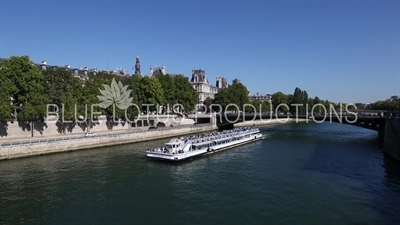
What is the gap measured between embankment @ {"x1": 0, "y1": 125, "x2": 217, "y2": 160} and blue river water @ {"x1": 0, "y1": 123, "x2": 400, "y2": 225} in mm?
1406

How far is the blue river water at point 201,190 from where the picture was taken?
19656 millimetres

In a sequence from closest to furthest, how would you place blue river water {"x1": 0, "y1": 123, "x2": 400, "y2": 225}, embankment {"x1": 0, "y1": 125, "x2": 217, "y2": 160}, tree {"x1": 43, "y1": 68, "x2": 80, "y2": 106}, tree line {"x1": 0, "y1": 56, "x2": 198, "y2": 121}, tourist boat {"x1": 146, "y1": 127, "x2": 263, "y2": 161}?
blue river water {"x1": 0, "y1": 123, "x2": 400, "y2": 225} < embankment {"x1": 0, "y1": 125, "x2": 217, "y2": 160} < tourist boat {"x1": 146, "y1": 127, "x2": 263, "y2": 161} < tree line {"x1": 0, "y1": 56, "x2": 198, "y2": 121} < tree {"x1": 43, "y1": 68, "x2": 80, "y2": 106}

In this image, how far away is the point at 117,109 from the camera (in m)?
60.5

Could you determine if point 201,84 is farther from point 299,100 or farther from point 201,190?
point 201,190

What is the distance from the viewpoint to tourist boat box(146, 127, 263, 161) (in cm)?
3688

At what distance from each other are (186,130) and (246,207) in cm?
4803

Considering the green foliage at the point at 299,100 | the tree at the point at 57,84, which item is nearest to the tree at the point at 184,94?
the tree at the point at 57,84

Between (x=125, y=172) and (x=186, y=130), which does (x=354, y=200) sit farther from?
(x=186, y=130)

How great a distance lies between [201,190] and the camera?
25.3 m

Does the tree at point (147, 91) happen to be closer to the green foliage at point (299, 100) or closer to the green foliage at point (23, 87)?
the green foliage at point (23, 87)

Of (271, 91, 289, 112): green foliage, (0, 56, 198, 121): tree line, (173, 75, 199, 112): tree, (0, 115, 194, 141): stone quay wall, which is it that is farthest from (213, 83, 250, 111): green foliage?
(271, 91, 289, 112): green foliage

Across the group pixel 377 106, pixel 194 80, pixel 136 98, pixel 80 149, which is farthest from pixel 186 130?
pixel 377 106

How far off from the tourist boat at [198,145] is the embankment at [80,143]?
1105cm

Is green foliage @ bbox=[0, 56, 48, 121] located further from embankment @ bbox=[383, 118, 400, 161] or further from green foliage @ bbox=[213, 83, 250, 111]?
green foliage @ bbox=[213, 83, 250, 111]
